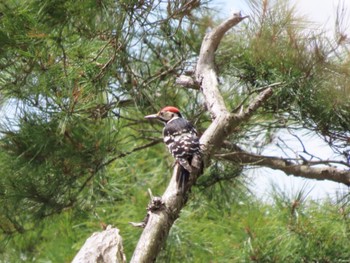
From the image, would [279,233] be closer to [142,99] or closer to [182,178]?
[142,99]

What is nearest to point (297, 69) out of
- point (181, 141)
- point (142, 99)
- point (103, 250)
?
point (181, 141)

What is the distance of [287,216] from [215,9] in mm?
701

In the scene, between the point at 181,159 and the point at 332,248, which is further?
the point at 332,248

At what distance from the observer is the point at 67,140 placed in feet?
9.54

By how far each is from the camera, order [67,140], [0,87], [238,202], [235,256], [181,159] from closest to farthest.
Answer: [181,159] < [0,87] < [67,140] < [235,256] < [238,202]

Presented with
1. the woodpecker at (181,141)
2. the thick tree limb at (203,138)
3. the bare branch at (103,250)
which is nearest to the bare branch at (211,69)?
the thick tree limb at (203,138)

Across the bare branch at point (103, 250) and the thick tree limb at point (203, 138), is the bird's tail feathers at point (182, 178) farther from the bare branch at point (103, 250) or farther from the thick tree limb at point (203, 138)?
the bare branch at point (103, 250)

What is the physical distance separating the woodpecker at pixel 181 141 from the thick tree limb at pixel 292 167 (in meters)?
0.13

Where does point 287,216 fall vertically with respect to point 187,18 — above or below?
below

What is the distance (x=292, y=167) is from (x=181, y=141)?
42 centimetres

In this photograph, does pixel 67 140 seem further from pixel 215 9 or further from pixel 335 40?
pixel 335 40

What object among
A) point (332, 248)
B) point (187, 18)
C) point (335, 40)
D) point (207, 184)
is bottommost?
point (332, 248)

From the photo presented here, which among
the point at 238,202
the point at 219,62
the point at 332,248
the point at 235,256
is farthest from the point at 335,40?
the point at 238,202

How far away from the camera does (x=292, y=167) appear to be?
2826mm
